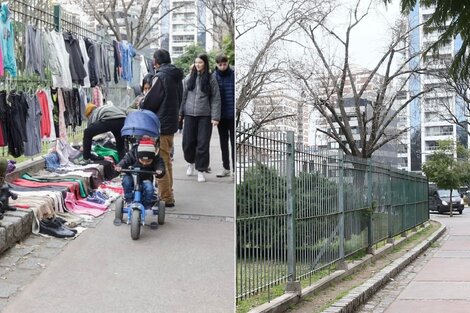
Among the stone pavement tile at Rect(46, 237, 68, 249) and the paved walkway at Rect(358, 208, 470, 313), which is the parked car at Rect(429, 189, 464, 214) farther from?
the stone pavement tile at Rect(46, 237, 68, 249)

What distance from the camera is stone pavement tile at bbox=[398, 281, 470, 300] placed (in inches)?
171

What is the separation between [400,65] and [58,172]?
3389mm

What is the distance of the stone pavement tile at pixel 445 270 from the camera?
17.2 ft

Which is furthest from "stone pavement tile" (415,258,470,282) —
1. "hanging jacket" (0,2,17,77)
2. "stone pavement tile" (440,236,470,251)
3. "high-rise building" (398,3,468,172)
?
"hanging jacket" (0,2,17,77)

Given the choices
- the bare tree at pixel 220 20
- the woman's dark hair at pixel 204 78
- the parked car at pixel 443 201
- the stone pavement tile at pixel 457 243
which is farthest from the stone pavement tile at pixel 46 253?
the stone pavement tile at pixel 457 243

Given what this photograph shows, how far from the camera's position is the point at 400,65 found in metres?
4.32

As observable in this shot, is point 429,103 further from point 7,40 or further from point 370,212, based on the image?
point 7,40

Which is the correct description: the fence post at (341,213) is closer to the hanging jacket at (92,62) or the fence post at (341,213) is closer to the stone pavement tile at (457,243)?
the hanging jacket at (92,62)

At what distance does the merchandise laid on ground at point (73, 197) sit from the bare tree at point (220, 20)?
1.20 feet

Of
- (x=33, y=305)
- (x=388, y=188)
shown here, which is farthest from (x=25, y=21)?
(x=388, y=188)

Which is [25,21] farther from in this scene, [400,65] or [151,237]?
[400,65]

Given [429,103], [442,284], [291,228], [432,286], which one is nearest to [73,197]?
[291,228]

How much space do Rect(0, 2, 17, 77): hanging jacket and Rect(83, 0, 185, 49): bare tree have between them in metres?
1.14

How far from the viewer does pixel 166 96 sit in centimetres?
125
